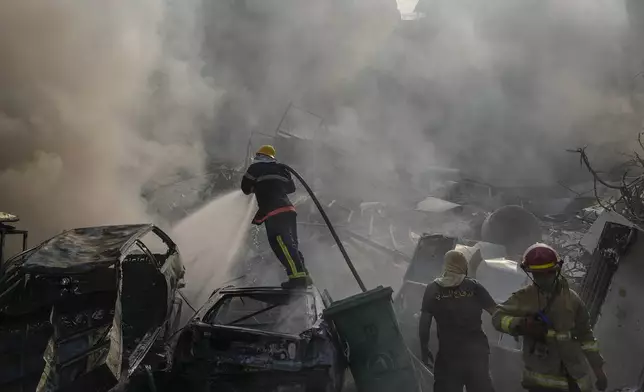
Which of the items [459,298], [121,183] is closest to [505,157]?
[121,183]

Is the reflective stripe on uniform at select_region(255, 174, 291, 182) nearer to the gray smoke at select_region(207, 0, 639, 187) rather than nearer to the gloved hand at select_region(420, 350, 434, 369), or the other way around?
the gloved hand at select_region(420, 350, 434, 369)

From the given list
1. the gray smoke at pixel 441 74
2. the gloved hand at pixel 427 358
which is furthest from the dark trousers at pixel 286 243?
the gray smoke at pixel 441 74

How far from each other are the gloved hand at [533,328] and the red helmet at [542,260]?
0.28m

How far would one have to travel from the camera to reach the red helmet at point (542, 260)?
2.76 metres

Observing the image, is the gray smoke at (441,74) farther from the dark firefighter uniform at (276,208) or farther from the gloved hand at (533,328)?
the gloved hand at (533,328)

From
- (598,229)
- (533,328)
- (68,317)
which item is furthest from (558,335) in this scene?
(68,317)

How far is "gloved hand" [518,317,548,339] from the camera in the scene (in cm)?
272

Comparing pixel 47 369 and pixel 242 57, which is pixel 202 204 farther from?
pixel 242 57

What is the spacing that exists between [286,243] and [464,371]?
2.16 m

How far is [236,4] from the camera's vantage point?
61.9 ft

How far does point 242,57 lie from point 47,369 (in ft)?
55.4

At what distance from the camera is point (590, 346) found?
8.89 ft

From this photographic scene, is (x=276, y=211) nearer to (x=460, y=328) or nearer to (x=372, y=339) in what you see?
(x=372, y=339)

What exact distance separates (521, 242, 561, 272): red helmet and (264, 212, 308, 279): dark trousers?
2.43 metres
